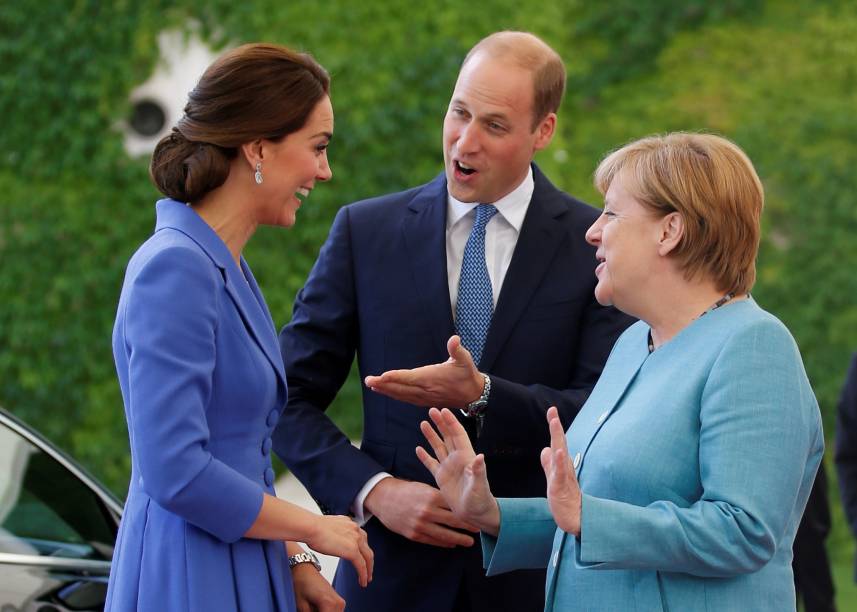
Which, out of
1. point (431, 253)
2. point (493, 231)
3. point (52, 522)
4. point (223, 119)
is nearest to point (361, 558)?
point (223, 119)

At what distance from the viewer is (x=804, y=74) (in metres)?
13.3

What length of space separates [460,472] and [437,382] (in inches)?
11.7

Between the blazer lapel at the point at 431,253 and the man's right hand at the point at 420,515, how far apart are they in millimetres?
421

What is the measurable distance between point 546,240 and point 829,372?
32.0 feet

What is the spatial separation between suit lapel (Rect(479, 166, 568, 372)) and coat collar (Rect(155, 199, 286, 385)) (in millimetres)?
765

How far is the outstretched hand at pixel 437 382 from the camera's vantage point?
2.84 m

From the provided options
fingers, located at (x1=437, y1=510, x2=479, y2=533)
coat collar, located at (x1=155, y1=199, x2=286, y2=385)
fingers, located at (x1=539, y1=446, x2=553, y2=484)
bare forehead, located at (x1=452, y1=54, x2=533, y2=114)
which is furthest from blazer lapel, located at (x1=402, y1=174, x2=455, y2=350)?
fingers, located at (x1=539, y1=446, x2=553, y2=484)

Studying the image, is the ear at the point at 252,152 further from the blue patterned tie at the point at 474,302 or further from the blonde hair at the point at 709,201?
the blue patterned tie at the point at 474,302

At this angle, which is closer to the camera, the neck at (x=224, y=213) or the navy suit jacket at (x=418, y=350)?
the neck at (x=224, y=213)

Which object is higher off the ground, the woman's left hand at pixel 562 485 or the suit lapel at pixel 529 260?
the suit lapel at pixel 529 260

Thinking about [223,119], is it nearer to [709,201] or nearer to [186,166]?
[186,166]

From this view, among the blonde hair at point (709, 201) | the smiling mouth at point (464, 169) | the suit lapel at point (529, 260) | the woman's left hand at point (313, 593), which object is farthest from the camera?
the smiling mouth at point (464, 169)

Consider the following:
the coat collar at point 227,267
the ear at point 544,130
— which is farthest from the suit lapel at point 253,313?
the ear at point 544,130

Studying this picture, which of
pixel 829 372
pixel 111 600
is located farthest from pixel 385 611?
pixel 829 372
